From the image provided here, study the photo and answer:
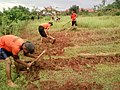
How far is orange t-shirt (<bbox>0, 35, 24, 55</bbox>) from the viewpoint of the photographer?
6.97 meters

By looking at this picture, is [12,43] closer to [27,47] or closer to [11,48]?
[11,48]

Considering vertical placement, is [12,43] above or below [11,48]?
above

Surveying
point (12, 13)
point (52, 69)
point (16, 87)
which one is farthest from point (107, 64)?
point (12, 13)

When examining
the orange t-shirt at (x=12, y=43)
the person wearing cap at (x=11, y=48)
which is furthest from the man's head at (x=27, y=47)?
the orange t-shirt at (x=12, y=43)

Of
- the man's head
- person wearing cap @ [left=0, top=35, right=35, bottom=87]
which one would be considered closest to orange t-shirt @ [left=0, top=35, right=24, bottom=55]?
person wearing cap @ [left=0, top=35, right=35, bottom=87]

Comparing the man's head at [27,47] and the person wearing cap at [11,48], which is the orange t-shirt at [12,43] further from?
the man's head at [27,47]

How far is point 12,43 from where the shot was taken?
711 cm

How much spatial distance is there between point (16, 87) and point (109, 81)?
2215 millimetres

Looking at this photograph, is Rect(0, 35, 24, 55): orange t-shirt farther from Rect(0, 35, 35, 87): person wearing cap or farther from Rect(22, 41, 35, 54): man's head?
Rect(22, 41, 35, 54): man's head

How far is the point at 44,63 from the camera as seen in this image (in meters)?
9.46

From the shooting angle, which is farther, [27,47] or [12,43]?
[12,43]

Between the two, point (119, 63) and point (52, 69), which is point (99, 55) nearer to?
point (119, 63)

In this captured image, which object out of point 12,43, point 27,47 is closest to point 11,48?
point 12,43

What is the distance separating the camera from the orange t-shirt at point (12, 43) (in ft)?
22.9
